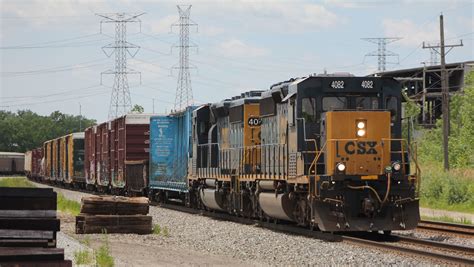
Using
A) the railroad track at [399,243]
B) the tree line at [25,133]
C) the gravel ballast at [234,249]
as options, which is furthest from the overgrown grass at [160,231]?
the tree line at [25,133]

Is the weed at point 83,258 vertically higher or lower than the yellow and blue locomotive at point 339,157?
lower

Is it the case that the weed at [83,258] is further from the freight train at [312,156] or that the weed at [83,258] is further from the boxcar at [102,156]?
the boxcar at [102,156]

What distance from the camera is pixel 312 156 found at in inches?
715

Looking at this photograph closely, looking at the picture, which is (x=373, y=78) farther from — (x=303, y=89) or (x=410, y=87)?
(x=410, y=87)

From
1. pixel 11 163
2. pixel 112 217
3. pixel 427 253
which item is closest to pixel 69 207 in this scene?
pixel 112 217

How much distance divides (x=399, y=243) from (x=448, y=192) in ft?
51.4

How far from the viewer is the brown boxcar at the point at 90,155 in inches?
1820

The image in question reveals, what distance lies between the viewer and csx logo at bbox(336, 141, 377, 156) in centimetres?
1761

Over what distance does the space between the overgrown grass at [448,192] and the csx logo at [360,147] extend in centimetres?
1331

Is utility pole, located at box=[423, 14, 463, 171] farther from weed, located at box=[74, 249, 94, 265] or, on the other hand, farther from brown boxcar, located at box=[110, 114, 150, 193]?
weed, located at box=[74, 249, 94, 265]

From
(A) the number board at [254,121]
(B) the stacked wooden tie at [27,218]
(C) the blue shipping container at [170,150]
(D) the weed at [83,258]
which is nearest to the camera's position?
(B) the stacked wooden tie at [27,218]

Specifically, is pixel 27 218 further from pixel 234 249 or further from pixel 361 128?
pixel 361 128

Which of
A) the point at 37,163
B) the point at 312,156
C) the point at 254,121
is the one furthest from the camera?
the point at 37,163

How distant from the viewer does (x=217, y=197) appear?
25.0 metres
